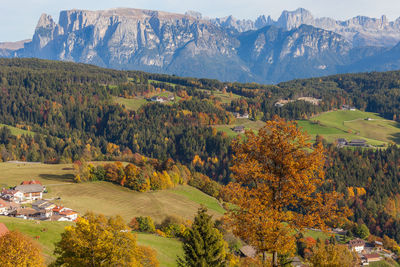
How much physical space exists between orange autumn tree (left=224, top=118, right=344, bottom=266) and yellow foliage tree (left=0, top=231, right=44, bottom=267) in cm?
1927

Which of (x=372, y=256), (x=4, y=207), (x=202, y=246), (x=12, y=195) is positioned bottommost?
(x=372, y=256)

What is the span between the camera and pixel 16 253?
2820 cm

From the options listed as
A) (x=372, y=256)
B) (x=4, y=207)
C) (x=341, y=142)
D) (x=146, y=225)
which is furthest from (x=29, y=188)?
(x=341, y=142)

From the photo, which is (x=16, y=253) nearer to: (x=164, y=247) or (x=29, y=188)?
(x=164, y=247)

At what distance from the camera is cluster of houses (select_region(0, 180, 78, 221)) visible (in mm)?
74000

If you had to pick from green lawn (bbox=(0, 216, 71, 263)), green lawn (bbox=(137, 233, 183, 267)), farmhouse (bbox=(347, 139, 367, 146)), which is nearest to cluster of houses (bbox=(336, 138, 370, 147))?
farmhouse (bbox=(347, 139, 367, 146))

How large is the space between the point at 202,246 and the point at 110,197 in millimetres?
73635

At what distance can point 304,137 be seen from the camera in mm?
19672

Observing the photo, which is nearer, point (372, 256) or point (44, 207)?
point (44, 207)

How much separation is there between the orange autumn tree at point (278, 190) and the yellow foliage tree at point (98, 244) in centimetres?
1342

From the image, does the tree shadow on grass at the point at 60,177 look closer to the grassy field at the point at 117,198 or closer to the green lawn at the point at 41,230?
the grassy field at the point at 117,198

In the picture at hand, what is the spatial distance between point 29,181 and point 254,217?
93182mm

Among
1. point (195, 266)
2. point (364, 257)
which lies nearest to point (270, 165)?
point (195, 266)

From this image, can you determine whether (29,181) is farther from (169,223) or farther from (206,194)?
(206,194)
